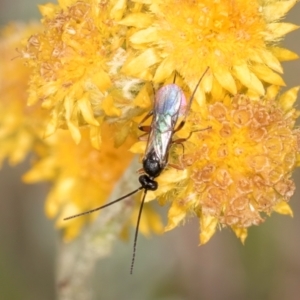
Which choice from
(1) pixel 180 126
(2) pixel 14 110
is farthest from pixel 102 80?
(2) pixel 14 110

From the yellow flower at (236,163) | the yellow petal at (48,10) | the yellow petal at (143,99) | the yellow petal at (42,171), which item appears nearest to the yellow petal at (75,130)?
the yellow petal at (143,99)

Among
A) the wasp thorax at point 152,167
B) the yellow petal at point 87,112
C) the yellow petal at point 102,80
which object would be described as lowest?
the wasp thorax at point 152,167

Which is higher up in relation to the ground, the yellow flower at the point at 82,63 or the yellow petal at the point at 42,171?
the yellow flower at the point at 82,63

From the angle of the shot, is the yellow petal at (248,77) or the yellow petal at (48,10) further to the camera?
the yellow petal at (48,10)

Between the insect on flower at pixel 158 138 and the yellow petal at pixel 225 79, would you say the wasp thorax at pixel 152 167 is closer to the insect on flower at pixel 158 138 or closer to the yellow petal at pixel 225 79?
the insect on flower at pixel 158 138

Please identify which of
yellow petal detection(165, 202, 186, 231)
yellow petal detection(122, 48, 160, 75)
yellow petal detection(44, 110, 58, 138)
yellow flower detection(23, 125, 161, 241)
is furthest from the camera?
yellow flower detection(23, 125, 161, 241)

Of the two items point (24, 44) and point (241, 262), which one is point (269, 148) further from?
point (241, 262)

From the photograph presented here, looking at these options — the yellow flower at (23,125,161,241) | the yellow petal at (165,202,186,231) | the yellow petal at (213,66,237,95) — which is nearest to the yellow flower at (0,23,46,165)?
the yellow flower at (23,125,161,241)

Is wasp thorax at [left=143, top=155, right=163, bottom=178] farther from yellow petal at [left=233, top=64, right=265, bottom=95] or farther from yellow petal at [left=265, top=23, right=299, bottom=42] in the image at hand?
yellow petal at [left=265, top=23, right=299, bottom=42]
